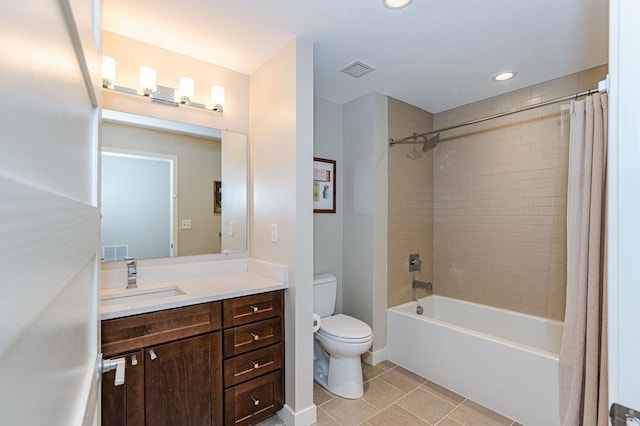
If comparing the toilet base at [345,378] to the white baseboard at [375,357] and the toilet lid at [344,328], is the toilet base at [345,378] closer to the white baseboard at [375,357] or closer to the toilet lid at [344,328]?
the toilet lid at [344,328]

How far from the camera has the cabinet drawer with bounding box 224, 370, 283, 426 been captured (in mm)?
1776

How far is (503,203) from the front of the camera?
2834 millimetres

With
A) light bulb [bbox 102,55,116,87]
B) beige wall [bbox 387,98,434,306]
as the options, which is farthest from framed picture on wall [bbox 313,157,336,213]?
light bulb [bbox 102,55,116,87]

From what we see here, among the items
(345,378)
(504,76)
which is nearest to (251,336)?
(345,378)

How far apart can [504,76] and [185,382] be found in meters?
3.11

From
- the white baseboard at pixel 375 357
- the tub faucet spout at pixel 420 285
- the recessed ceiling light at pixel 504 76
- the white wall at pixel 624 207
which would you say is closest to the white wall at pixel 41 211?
the white wall at pixel 624 207

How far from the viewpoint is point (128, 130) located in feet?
6.38

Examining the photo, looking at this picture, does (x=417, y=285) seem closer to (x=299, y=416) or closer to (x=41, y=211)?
(x=299, y=416)

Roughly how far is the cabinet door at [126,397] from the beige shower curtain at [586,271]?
2.21m

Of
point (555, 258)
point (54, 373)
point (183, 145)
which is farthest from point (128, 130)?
point (555, 258)

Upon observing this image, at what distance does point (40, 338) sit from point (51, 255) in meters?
0.07

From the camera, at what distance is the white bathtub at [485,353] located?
6.42 ft

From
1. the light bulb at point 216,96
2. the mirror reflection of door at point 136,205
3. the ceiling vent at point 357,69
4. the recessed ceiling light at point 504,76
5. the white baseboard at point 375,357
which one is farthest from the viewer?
the white baseboard at point 375,357

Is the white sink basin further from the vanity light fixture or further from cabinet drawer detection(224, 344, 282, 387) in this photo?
the vanity light fixture
